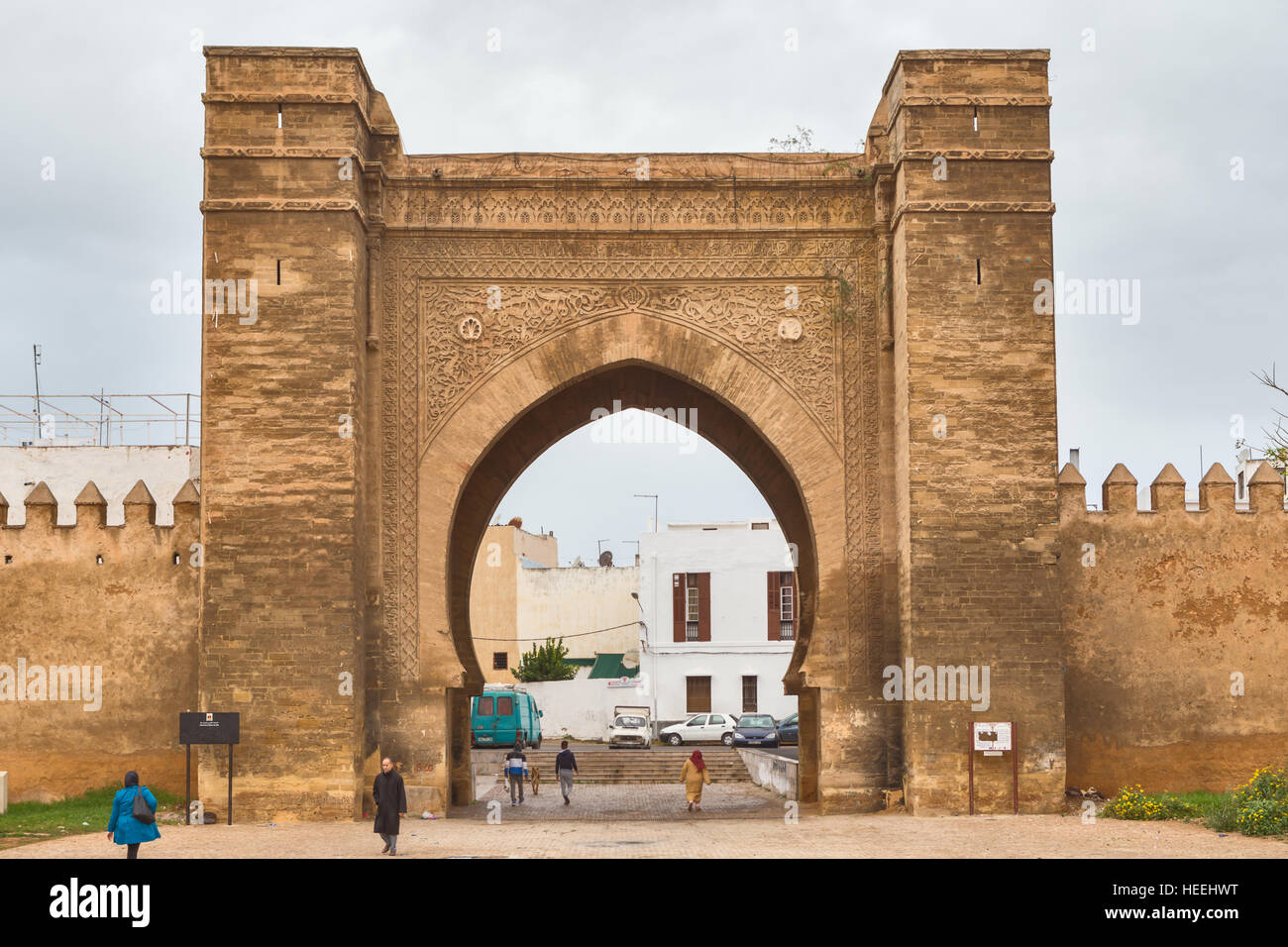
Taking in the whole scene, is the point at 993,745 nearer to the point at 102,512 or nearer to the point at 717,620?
the point at 102,512

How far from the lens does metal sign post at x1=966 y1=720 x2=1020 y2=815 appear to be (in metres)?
13.4

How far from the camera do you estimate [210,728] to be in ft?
42.6

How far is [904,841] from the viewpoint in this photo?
11.5 m

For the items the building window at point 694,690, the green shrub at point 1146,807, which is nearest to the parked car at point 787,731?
the building window at point 694,690

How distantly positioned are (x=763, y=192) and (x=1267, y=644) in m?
6.70

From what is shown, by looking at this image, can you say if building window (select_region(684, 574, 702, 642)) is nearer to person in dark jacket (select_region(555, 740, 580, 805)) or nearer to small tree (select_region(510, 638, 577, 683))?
small tree (select_region(510, 638, 577, 683))

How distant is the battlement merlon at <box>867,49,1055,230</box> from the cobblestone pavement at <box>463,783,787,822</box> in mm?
6331

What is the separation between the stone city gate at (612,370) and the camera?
534 inches

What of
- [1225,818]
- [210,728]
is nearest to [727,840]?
[1225,818]

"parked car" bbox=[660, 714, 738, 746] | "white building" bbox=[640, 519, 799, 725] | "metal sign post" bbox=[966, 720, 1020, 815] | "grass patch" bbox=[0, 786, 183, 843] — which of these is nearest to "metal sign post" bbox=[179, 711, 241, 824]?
"grass patch" bbox=[0, 786, 183, 843]

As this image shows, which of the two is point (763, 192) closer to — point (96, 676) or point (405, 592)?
point (405, 592)

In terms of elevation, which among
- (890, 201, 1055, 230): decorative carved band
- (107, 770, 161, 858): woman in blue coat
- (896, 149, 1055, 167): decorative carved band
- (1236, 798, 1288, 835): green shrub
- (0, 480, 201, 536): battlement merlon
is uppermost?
(896, 149, 1055, 167): decorative carved band

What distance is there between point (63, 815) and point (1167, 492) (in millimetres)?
10914

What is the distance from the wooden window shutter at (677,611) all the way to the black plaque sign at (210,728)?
19.7 meters
